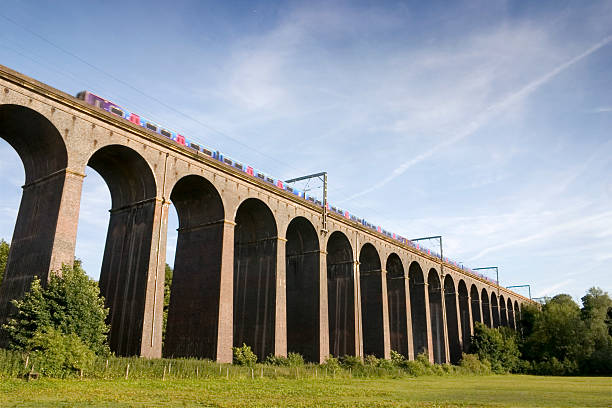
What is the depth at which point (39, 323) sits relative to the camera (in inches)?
934

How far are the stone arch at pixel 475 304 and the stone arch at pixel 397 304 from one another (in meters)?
25.5

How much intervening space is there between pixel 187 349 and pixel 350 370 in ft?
46.2

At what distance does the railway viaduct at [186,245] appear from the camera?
2738 cm

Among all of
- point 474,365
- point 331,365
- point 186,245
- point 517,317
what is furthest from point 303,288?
point 517,317

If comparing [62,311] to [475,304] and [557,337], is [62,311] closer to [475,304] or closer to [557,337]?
[557,337]

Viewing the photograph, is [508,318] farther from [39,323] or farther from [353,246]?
[39,323]

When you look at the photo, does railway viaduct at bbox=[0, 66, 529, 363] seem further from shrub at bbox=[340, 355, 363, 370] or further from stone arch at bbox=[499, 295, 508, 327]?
stone arch at bbox=[499, 295, 508, 327]

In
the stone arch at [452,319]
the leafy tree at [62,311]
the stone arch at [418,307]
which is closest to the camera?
the leafy tree at [62,311]

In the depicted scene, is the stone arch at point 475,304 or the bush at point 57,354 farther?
the stone arch at point 475,304

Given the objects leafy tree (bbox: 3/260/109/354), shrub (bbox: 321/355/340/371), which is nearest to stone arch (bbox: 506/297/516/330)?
shrub (bbox: 321/355/340/371)

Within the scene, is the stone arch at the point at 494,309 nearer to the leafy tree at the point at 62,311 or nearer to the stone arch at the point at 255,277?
the stone arch at the point at 255,277

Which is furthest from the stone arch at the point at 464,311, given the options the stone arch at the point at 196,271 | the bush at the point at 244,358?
the stone arch at the point at 196,271

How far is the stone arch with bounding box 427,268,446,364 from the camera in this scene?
67.4 m

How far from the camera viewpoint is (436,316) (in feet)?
234
